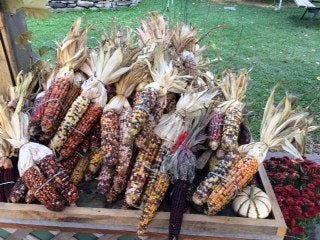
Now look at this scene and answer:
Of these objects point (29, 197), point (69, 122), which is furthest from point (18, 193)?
point (69, 122)

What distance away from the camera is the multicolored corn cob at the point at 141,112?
1.75m

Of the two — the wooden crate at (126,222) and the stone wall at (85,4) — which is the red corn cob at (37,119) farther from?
the stone wall at (85,4)

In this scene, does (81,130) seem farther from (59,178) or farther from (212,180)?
(212,180)

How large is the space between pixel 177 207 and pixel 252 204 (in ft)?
1.29

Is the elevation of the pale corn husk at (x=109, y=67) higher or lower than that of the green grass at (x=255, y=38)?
higher

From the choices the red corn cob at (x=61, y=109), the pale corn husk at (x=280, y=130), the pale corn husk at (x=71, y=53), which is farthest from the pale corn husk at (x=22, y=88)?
the pale corn husk at (x=280, y=130)

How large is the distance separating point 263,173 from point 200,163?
47 centimetres

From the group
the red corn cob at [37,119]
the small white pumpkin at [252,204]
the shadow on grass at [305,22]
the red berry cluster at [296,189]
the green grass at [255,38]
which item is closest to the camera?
the small white pumpkin at [252,204]

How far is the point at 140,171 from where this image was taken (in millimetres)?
1765

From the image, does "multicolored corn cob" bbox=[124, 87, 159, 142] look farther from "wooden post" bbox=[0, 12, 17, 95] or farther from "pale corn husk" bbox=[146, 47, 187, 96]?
"wooden post" bbox=[0, 12, 17, 95]

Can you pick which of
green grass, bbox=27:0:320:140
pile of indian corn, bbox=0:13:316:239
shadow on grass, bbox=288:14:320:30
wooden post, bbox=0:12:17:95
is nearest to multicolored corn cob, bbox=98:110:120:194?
pile of indian corn, bbox=0:13:316:239

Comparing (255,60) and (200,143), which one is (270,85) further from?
(200,143)

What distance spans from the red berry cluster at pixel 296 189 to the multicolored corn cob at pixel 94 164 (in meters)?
1.16

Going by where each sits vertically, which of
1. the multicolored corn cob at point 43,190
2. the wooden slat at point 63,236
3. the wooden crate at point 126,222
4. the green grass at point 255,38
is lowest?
the green grass at point 255,38
